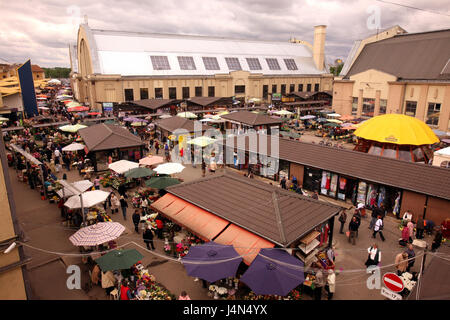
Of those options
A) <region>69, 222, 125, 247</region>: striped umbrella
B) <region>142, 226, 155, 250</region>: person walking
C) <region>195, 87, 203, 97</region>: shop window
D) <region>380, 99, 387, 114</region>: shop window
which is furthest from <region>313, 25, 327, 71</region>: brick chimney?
<region>69, 222, 125, 247</region>: striped umbrella

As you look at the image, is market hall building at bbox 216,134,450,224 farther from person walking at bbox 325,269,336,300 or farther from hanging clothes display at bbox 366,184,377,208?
person walking at bbox 325,269,336,300

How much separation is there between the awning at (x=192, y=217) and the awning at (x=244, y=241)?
374mm

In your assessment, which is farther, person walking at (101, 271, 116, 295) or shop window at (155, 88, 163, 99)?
shop window at (155, 88, 163, 99)

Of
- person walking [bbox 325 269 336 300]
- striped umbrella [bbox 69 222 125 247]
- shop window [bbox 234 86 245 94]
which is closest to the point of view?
person walking [bbox 325 269 336 300]

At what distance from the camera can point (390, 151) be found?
76.2 feet

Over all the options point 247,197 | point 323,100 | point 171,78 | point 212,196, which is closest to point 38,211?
point 212,196

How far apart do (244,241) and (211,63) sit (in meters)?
50.7

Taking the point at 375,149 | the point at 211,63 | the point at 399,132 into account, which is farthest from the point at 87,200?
the point at 211,63

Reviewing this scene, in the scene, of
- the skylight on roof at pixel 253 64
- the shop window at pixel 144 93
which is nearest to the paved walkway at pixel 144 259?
the shop window at pixel 144 93

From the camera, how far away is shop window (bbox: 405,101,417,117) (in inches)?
1362

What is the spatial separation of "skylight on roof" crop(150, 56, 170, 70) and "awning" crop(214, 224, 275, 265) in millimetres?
45193

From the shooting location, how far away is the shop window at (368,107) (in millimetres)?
39388

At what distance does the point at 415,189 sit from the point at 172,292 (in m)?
13.0
